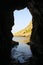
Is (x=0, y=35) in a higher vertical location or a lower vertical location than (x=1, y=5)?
lower

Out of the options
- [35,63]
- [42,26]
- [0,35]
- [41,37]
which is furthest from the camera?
[41,37]

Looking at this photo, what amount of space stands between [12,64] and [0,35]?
12.2ft

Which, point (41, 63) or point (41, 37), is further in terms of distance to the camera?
point (41, 37)

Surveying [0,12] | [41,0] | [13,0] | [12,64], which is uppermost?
[13,0]

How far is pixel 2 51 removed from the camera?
1598 cm

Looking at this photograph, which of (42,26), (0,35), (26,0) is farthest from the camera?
(26,0)

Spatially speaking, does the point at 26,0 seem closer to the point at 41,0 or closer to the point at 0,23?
the point at 41,0

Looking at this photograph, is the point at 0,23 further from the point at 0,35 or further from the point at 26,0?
the point at 26,0

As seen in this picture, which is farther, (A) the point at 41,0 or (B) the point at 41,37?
(B) the point at 41,37

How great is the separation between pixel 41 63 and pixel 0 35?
5.26m

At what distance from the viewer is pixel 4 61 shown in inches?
636

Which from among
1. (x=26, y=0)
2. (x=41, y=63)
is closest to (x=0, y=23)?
(x=41, y=63)

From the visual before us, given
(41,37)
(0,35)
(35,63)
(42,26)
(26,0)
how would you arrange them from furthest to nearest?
1. (26,0)
2. (41,37)
3. (42,26)
4. (35,63)
5. (0,35)

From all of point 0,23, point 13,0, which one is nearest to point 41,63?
point 0,23
